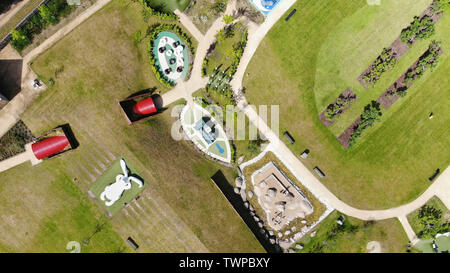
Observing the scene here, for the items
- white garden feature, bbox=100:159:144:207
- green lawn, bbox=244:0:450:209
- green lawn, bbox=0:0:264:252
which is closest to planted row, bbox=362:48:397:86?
green lawn, bbox=244:0:450:209

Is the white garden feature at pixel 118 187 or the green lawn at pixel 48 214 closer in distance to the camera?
the white garden feature at pixel 118 187

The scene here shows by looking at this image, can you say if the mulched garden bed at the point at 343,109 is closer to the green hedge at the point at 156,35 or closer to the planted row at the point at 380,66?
the planted row at the point at 380,66

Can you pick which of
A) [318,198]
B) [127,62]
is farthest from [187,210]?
[127,62]

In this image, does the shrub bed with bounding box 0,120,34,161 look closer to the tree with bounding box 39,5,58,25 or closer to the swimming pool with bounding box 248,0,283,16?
the tree with bounding box 39,5,58,25

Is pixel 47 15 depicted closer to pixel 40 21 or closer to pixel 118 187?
pixel 40 21

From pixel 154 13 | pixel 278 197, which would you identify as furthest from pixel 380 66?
pixel 154 13

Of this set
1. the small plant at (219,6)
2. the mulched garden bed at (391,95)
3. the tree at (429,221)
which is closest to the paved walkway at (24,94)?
the small plant at (219,6)
